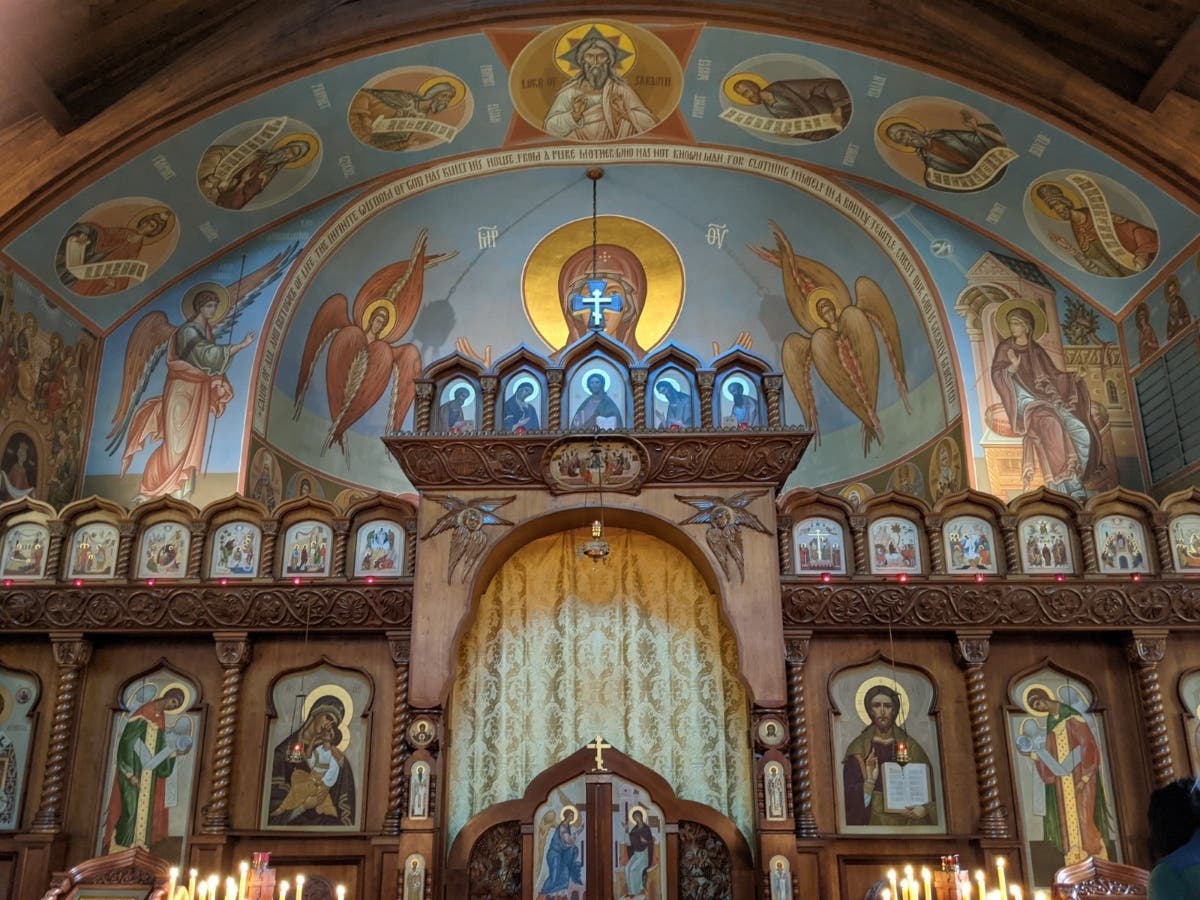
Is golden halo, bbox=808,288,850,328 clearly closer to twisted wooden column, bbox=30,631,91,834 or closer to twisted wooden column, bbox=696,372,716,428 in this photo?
twisted wooden column, bbox=696,372,716,428

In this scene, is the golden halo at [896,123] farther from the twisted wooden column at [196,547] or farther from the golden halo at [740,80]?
the twisted wooden column at [196,547]

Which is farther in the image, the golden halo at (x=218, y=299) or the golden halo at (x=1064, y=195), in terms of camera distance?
the golden halo at (x=218, y=299)

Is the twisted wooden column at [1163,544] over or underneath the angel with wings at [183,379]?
underneath

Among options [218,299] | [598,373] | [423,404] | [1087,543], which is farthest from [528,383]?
[218,299]

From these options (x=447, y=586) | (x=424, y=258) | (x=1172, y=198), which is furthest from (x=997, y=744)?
(x=424, y=258)

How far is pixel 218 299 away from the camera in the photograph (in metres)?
12.6

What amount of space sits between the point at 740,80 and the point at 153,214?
21.2ft

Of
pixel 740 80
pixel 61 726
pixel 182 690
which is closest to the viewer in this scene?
pixel 61 726

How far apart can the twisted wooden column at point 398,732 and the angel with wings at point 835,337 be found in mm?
6531

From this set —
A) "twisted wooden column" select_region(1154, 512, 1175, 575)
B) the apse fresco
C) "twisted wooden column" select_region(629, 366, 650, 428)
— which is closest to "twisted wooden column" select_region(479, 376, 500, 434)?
"twisted wooden column" select_region(629, 366, 650, 428)

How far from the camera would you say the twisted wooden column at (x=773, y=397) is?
346 inches

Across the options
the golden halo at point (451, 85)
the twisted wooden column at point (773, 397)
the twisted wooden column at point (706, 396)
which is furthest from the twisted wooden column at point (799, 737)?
the golden halo at point (451, 85)

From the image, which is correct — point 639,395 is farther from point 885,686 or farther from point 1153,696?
point 1153,696

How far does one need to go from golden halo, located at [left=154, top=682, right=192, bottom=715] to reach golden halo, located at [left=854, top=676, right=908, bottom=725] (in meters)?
5.64
